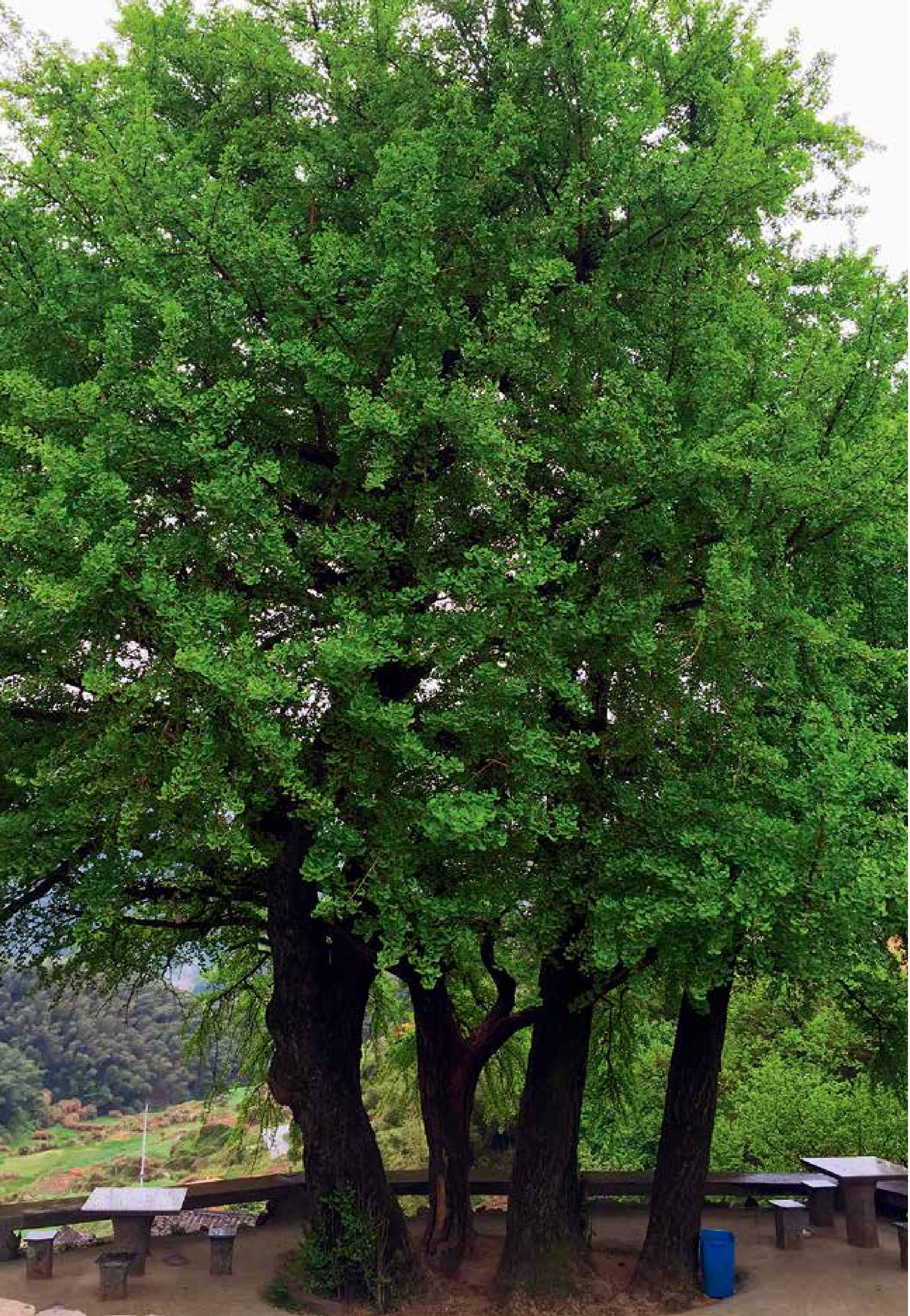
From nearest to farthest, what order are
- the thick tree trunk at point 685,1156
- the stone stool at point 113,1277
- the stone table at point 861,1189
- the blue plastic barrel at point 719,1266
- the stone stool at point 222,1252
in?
1. the blue plastic barrel at point 719,1266
2. the thick tree trunk at point 685,1156
3. the stone stool at point 113,1277
4. the stone table at point 861,1189
5. the stone stool at point 222,1252

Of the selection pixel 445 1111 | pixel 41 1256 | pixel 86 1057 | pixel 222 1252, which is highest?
pixel 445 1111

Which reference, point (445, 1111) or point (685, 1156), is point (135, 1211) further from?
point (685, 1156)

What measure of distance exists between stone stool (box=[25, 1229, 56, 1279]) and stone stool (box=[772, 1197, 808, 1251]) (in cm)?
863

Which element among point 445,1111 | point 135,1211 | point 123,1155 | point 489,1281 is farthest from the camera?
point 123,1155

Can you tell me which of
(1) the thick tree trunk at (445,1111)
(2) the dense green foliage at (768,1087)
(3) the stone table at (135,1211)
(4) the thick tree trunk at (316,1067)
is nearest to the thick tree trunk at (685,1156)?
(2) the dense green foliage at (768,1087)

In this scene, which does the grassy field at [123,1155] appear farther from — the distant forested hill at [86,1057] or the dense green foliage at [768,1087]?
the dense green foliage at [768,1087]

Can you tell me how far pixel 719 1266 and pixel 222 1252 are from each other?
18.6 ft

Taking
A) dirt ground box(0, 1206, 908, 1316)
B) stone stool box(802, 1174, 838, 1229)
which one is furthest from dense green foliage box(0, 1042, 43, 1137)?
stone stool box(802, 1174, 838, 1229)

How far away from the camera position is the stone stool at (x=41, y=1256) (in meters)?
11.9

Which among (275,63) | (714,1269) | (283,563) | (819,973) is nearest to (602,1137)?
(714,1269)

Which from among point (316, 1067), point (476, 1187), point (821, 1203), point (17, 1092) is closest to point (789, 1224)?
point (821, 1203)

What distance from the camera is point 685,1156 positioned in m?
10.9

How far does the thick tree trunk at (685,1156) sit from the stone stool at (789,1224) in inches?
72.0

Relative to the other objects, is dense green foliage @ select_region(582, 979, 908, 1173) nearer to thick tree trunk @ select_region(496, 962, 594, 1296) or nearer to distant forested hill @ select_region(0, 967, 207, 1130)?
thick tree trunk @ select_region(496, 962, 594, 1296)
